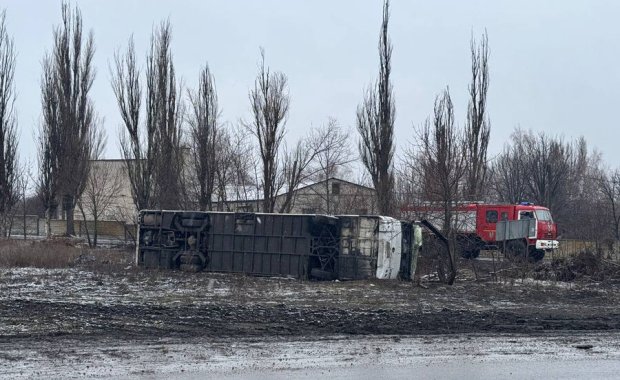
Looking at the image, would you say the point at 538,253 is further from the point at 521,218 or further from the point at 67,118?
the point at 67,118

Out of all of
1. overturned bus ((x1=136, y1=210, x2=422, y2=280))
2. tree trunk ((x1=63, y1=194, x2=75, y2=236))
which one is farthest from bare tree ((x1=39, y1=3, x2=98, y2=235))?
overturned bus ((x1=136, y1=210, x2=422, y2=280))

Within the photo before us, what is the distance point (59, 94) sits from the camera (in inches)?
1784

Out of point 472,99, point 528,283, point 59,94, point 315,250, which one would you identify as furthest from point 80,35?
point 528,283

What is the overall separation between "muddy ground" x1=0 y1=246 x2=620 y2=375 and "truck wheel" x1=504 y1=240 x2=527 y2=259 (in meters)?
1.92

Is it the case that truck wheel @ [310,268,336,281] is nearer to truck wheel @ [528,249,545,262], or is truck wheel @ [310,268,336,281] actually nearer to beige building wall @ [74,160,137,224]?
truck wheel @ [528,249,545,262]

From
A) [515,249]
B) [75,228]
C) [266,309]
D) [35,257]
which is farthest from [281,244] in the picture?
[75,228]

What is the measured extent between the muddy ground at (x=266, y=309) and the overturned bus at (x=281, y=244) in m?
0.69

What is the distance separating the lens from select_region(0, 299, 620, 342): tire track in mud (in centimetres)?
1350

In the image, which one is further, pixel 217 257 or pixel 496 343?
pixel 217 257

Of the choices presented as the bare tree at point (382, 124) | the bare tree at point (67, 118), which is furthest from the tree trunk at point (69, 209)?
the bare tree at point (382, 124)

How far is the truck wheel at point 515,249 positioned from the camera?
26997 millimetres

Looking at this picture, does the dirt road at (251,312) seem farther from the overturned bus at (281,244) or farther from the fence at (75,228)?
the fence at (75,228)

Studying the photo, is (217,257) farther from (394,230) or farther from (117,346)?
(117,346)

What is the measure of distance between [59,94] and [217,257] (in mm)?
23104
